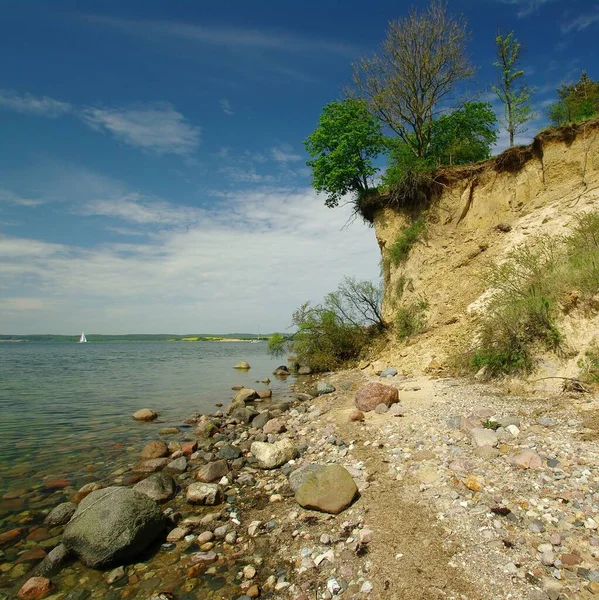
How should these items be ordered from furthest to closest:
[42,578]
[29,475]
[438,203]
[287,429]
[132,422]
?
[438,203] < [132,422] < [287,429] < [29,475] < [42,578]

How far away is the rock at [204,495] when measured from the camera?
6562 millimetres

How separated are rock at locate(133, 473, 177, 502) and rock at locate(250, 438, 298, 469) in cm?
191

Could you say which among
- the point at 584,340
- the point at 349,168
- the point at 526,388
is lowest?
the point at 526,388

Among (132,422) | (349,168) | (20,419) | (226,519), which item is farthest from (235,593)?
(349,168)

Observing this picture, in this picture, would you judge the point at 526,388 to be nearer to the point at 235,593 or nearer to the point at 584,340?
the point at 584,340

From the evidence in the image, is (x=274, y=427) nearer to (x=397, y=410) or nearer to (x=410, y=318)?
(x=397, y=410)

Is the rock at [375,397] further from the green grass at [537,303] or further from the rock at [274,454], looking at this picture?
the green grass at [537,303]

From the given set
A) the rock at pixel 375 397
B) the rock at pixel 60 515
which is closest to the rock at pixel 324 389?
the rock at pixel 375 397

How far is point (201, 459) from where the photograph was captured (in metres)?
9.14

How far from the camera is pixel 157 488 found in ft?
22.7

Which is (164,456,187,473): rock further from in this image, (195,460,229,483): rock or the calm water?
the calm water

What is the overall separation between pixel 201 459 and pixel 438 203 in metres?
15.3

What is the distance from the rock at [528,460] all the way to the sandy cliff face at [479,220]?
23.1 ft

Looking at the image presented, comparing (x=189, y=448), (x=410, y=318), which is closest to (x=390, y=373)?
(x=410, y=318)
